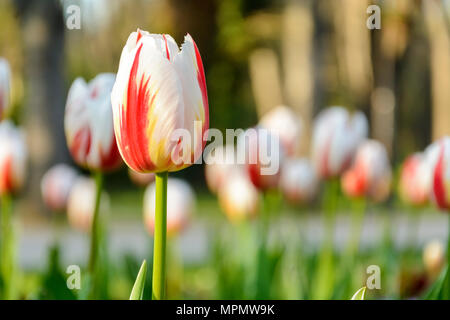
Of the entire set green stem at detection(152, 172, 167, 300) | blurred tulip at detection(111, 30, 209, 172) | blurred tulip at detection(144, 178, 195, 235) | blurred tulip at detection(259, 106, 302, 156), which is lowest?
blurred tulip at detection(144, 178, 195, 235)

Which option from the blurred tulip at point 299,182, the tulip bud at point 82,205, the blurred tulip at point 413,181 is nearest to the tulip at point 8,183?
the tulip bud at point 82,205

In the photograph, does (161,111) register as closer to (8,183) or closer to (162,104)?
(162,104)

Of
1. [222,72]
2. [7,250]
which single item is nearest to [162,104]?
[7,250]

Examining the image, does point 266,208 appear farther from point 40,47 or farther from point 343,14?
point 343,14

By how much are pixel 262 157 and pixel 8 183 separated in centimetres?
60

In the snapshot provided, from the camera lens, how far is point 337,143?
161 centimetres

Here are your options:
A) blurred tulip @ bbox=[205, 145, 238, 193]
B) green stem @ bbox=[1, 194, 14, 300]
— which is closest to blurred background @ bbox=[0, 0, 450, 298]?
green stem @ bbox=[1, 194, 14, 300]

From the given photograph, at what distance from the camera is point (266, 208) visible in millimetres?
1542

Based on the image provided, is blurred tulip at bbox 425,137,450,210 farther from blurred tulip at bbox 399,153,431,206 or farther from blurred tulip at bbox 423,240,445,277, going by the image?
blurred tulip at bbox 423,240,445,277

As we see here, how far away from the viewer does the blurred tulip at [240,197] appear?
76.9 inches

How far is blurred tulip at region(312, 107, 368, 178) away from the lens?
5.28 ft

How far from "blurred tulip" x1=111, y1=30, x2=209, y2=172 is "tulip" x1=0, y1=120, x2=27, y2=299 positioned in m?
0.67

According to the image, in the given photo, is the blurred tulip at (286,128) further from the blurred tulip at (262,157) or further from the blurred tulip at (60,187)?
the blurred tulip at (60,187)
